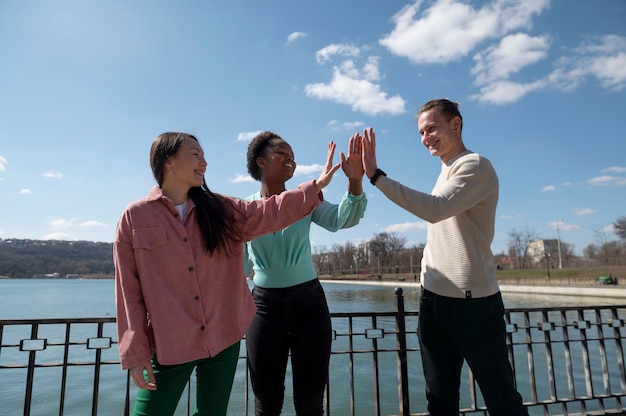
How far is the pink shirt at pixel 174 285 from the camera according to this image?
151 cm

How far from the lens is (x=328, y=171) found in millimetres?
1871

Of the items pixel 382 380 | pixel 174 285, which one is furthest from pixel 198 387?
pixel 382 380

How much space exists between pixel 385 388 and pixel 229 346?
815 centimetres

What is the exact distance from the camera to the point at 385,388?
8734mm

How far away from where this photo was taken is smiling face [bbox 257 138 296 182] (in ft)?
7.32

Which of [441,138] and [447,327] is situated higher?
[441,138]

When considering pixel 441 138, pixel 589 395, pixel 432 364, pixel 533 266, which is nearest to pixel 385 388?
pixel 589 395

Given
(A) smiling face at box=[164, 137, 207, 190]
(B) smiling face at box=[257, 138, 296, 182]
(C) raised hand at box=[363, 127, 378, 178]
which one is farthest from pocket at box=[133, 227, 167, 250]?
(C) raised hand at box=[363, 127, 378, 178]

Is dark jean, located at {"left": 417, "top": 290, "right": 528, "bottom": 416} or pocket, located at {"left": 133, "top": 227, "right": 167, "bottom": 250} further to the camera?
dark jean, located at {"left": 417, "top": 290, "right": 528, "bottom": 416}

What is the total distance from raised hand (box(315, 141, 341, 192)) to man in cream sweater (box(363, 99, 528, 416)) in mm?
181

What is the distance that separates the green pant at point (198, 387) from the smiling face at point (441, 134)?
1495 mm

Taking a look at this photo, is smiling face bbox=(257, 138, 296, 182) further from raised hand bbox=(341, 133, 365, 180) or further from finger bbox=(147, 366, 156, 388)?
finger bbox=(147, 366, 156, 388)

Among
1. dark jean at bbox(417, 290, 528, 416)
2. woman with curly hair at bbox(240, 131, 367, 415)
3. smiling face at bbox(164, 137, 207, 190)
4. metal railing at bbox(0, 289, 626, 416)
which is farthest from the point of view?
metal railing at bbox(0, 289, 626, 416)

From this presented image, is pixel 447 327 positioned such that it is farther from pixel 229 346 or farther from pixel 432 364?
pixel 229 346
